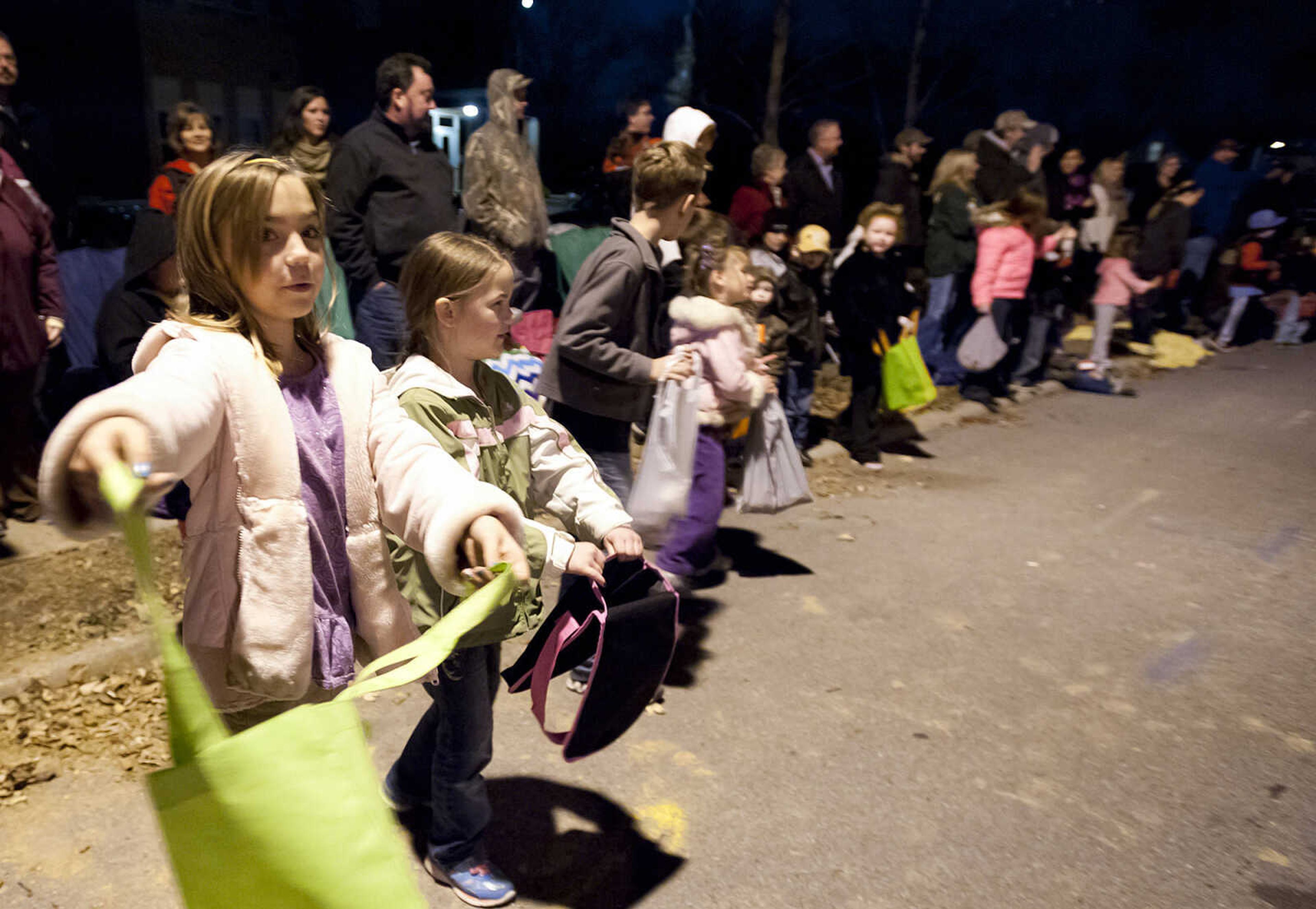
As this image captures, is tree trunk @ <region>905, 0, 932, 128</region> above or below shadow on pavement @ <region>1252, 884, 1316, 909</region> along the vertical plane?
above

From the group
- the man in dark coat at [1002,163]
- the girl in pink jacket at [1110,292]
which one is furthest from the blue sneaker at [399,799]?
the girl in pink jacket at [1110,292]

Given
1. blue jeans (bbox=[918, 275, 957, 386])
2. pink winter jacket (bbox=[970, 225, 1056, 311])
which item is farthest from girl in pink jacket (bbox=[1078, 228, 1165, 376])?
pink winter jacket (bbox=[970, 225, 1056, 311])

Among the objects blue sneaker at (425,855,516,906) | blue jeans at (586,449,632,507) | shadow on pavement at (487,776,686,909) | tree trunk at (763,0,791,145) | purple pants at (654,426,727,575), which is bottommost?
shadow on pavement at (487,776,686,909)

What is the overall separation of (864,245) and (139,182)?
6.55 meters

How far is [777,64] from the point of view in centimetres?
1603

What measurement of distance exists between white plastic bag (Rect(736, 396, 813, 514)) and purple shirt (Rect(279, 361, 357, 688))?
3.14m

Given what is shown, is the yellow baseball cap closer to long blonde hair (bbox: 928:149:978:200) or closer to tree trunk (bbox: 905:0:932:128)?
long blonde hair (bbox: 928:149:978:200)

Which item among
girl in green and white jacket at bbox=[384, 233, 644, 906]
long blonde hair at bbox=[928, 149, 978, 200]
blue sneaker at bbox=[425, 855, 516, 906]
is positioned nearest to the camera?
girl in green and white jacket at bbox=[384, 233, 644, 906]

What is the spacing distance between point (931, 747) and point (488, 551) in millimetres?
2504

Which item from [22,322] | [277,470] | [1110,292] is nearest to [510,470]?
[277,470]

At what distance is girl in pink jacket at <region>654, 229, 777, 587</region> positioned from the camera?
473 cm

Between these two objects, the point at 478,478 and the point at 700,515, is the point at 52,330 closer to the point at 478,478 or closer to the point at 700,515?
the point at 700,515

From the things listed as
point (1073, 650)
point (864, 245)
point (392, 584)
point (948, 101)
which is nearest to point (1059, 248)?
point (864, 245)

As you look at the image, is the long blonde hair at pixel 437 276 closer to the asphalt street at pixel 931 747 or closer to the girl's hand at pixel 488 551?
the girl's hand at pixel 488 551
